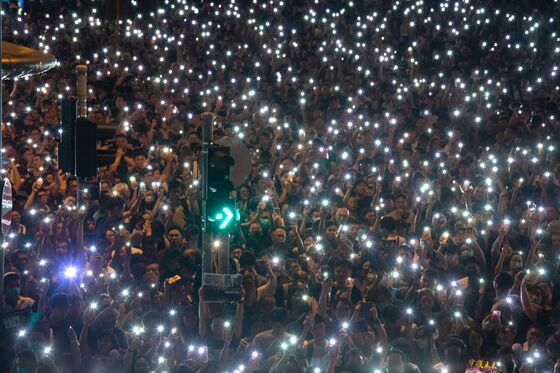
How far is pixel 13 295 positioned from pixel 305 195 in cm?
545

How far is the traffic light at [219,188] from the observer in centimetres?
850

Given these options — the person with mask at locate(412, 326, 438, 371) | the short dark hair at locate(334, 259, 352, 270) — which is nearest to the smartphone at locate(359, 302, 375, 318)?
the person with mask at locate(412, 326, 438, 371)

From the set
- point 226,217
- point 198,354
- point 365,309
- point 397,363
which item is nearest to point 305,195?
point 365,309

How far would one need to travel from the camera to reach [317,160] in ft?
53.7

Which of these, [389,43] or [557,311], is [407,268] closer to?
[557,311]

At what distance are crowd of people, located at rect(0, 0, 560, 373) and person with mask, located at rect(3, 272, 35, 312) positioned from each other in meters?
0.02

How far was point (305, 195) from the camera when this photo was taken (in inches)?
562

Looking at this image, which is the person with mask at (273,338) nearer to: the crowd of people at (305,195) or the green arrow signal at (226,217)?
the crowd of people at (305,195)

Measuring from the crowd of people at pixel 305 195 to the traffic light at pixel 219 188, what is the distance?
0.80 m

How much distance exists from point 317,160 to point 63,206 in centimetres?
468

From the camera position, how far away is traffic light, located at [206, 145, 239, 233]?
335 inches

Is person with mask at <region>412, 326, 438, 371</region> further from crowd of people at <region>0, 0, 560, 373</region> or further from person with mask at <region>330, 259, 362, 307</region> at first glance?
person with mask at <region>330, 259, 362, 307</region>

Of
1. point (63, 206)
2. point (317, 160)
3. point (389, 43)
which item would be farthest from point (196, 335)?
point (389, 43)

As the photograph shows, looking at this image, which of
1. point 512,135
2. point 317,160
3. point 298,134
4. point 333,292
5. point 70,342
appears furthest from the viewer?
point 298,134
